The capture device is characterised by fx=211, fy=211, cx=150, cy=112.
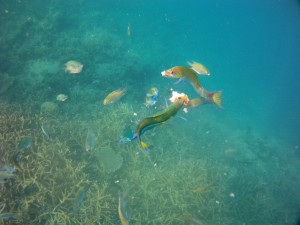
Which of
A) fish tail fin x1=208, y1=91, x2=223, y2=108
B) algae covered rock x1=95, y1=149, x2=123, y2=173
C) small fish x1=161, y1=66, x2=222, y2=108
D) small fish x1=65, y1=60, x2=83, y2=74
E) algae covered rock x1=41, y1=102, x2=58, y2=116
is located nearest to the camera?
small fish x1=161, y1=66, x2=222, y2=108

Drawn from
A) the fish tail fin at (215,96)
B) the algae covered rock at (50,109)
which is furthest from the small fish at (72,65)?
the fish tail fin at (215,96)

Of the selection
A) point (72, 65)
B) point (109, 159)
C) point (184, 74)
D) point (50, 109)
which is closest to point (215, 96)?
point (184, 74)

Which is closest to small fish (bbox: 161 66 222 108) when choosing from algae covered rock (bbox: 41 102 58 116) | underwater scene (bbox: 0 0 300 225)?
underwater scene (bbox: 0 0 300 225)

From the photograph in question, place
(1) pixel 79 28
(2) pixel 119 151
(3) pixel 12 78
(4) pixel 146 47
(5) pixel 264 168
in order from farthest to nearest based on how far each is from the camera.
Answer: (4) pixel 146 47
(1) pixel 79 28
(5) pixel 264 168
(3) pixel 12 78
(2) pixel 119 151

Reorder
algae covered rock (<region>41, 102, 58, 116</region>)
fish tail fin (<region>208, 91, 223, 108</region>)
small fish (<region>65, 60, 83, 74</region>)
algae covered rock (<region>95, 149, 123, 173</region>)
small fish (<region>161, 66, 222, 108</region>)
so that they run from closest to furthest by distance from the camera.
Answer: small fish (<region>161, 66, 222, 108</region>) → fish tail fin (<region>208, 91, 223, 108</region>) → algae covered rock (<region>95, 149, 123, 173</region>) → small fish (<region>65, 60, 83, 74</region>) → algae covered rock (<region>41, 102, 58, 116</region>)

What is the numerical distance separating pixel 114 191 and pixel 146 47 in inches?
806

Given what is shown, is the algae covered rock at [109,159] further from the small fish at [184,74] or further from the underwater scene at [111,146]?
the small fish at [184,74]

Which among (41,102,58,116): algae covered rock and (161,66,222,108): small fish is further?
(41,102,58,116): algae covered rock

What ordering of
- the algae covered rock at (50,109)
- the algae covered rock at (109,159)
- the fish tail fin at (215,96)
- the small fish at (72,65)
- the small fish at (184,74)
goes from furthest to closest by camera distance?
the algae covered rock at (50,109), the small fish at (72,65), the algae covered rock at (109,159), the fish tail fin at (215,96), the small fish at (184,74)

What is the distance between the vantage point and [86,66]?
13352mm

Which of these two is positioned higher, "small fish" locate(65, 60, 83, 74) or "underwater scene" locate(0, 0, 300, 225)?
"small fish" locate(65, 60, 83, 74)

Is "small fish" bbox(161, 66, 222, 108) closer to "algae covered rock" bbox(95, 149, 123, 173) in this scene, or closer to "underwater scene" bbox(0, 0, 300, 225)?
"underwater scene" bbox(0, 0, 300, 225)

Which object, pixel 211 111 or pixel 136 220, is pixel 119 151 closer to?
pixel 136 220

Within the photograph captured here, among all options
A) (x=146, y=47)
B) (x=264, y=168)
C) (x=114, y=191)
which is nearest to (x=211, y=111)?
(x=264, y=168)
